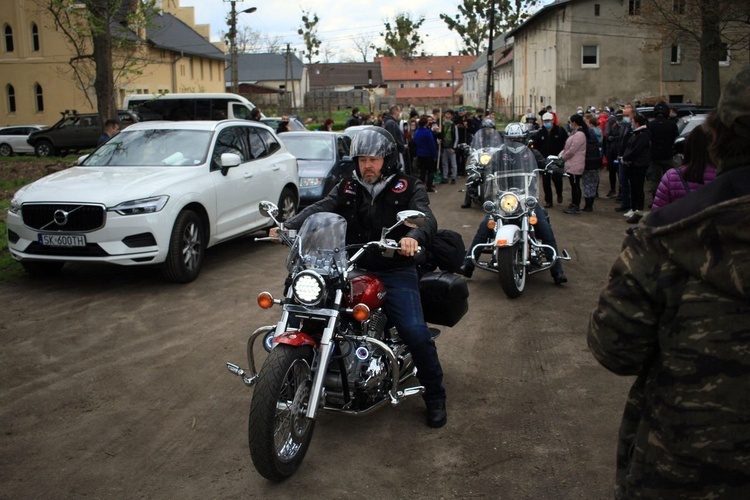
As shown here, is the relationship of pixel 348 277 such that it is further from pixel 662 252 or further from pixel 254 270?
pixel 254 270

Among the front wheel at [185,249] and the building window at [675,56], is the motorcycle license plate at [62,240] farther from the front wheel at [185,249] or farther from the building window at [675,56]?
the building window at [675,56]

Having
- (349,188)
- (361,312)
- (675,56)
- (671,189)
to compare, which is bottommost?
(361,312)

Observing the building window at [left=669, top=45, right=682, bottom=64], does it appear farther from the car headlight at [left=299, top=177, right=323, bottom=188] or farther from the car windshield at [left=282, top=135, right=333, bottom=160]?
the car headlight at [left=299, top=177, right=323, bottom=188]

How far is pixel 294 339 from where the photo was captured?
4.20m

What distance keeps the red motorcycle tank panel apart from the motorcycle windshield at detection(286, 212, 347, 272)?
248mm

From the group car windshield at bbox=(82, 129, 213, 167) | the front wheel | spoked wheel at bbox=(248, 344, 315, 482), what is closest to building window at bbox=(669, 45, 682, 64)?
car windshield at bbox=(82, 129, 213, 167)

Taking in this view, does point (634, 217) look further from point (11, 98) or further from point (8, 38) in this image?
point (8, 38)

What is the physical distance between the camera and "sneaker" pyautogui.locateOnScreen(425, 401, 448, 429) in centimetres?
505

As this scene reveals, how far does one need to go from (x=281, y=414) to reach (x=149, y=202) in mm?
5045

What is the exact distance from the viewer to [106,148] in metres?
10.2

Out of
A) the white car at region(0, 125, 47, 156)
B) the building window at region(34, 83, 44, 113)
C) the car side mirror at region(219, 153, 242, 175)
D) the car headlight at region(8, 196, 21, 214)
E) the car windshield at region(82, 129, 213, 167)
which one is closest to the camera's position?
the car headlight at region(8, 196, 21, 214)

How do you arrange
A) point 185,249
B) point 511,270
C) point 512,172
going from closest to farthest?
point 511,270 → point 185,249 → point 512,172

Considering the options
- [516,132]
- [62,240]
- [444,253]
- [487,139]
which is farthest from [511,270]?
[487,139]

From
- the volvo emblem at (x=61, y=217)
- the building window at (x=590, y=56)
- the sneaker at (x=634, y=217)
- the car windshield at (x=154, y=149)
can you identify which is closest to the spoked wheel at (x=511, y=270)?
the car windshield at (x=154, y=149)
